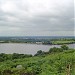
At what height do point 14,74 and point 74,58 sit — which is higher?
point 74,58

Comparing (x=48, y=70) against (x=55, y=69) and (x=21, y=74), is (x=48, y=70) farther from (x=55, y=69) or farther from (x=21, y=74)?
(x=21, y=74)

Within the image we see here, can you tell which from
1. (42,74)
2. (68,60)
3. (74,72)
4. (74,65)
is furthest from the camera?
(68,60)

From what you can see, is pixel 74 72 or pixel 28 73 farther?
pixel 28 73

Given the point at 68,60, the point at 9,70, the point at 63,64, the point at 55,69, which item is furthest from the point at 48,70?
the point at 9,70

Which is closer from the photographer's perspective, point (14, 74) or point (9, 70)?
point (14, 74)

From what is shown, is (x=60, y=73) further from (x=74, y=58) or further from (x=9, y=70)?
(x=9, y=70)

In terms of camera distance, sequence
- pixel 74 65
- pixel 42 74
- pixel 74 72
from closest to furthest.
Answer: pixel 74 72, pixel 42 74, pixel 74 65

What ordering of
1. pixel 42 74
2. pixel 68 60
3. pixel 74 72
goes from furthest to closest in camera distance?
pixel 68 60
pixel 42 74
pixel 74 72

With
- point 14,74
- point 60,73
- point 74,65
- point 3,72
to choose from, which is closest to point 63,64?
point 74,65

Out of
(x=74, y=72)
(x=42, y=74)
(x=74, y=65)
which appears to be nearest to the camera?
(x=74, y=72)
